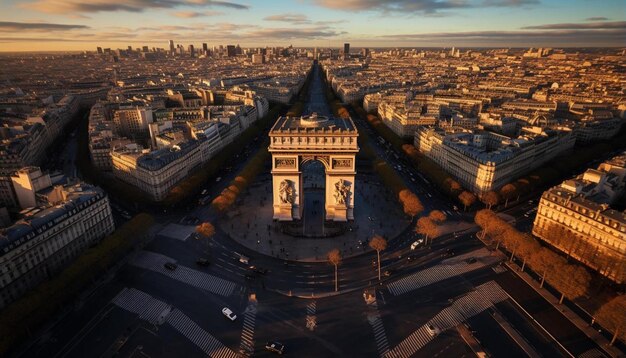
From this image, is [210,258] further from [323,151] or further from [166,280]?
[323,151]

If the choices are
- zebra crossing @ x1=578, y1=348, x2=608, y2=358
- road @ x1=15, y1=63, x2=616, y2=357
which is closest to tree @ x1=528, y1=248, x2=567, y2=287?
road @ x1=15, y1=63, x2=616, y2=357

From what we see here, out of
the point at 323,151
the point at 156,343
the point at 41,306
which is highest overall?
the point at 323,151

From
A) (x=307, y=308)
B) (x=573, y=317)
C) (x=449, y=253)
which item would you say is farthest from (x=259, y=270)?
(x=573, y=317)

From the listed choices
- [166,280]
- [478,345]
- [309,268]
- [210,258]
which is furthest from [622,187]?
[166,280]

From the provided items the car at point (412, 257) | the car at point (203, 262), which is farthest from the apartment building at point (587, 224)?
the car at point (203, 262)

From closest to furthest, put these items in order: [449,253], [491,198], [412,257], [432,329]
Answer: [432,329]
[412,257]
[449,253]
[491,198]

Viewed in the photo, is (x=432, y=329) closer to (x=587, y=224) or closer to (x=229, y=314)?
(x=229, y=314)
